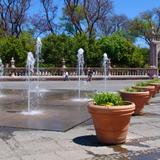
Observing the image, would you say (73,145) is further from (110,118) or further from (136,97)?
(136,97)

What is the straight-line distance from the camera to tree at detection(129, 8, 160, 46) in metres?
74.9

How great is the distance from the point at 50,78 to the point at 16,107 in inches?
1109

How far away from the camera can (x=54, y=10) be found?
199ft

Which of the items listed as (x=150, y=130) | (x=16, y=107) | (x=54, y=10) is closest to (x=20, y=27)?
(x=54, y=10)

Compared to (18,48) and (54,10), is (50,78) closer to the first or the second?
(18,48)

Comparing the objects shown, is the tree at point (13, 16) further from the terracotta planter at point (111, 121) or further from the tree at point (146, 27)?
the terracotta planter at point (111, 121)

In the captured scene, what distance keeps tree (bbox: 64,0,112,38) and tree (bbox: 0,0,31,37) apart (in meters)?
6.07

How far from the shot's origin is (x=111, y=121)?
8.00m

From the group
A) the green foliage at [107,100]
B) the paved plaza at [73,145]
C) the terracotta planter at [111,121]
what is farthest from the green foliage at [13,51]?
the terracotta planter at [111,121]

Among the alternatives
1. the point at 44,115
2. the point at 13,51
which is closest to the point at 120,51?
the point at 13,51

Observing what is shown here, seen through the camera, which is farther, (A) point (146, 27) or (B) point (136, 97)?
(A) point (146, 27)

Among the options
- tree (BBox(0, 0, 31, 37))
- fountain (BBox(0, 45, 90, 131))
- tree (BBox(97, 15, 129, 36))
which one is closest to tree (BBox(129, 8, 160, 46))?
tree (BBox(97, 15, 129, 36))

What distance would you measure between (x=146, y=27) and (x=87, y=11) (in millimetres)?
18495

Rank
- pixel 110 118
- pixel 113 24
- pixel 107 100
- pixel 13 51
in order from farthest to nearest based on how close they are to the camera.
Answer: pixel 113 24 → pixel 13 51 → pixel 107 100 → pixel 110 118
